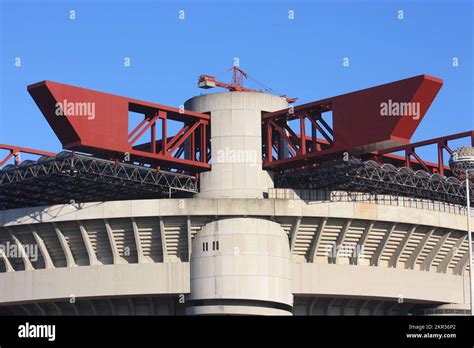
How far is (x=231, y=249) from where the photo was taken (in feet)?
278

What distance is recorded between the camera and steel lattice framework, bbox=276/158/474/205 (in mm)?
85125

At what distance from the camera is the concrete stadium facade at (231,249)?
279ft

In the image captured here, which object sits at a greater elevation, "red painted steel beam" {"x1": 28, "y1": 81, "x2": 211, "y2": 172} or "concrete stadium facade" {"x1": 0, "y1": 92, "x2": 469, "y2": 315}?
"red painted steel beam" {"x1": 28, "y1": 81, "x2": 211, "y2": 172}

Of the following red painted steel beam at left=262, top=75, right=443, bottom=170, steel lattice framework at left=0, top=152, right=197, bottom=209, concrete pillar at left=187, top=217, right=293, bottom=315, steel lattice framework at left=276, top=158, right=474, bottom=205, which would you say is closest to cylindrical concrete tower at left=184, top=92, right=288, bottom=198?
steel lattice framework at left=0, top=152, right=197, bottom=209

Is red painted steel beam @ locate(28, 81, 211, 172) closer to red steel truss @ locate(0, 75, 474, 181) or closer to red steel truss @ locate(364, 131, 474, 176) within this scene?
red steel truss @ locate(0, 75, 474, 181)

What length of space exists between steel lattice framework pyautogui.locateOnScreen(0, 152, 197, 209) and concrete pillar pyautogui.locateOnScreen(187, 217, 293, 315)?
6.42 meters
